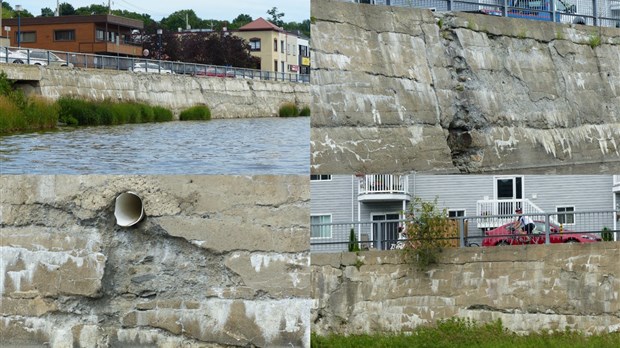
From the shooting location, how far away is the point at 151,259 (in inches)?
268

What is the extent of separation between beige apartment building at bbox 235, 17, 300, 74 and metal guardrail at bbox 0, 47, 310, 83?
452 mm

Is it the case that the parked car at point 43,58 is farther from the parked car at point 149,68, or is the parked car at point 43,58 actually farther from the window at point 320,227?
the window at point 320,227

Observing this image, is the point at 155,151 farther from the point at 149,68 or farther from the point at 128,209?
the point at 128,209

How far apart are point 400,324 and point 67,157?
10.2 meters

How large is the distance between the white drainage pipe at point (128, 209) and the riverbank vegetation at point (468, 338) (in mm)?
5823

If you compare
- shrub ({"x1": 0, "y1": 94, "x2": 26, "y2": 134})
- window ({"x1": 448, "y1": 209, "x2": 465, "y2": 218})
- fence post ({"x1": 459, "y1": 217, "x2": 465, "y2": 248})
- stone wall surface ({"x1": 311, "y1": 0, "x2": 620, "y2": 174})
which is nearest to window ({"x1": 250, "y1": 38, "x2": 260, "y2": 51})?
shrub ({"x1": 0, "y1": 94, "x2": 26, "y2": 134})

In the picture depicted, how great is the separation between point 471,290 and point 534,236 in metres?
1.24

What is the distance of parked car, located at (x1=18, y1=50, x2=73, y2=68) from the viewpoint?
103 feet

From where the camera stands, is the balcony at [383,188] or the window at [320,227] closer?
the window at [320,227]

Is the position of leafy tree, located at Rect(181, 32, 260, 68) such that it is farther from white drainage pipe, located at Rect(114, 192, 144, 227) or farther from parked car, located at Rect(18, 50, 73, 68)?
white drainage pipe, located at Rect(114, 192, 144, 227)

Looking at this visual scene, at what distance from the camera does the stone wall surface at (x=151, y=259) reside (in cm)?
673

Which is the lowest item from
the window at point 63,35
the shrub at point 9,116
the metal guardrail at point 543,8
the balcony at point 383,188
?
the balcony at point 383,188

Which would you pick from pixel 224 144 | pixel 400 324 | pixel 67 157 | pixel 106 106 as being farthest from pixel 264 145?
pixel 400 324

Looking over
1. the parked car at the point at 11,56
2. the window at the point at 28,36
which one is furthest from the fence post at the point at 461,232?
the window at the point at 28,36
